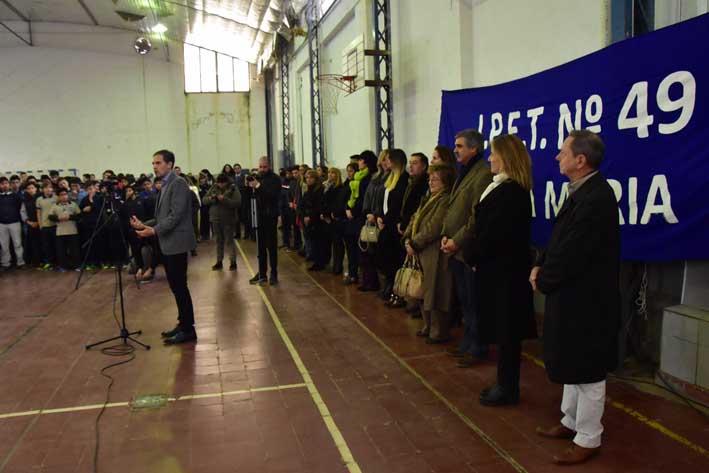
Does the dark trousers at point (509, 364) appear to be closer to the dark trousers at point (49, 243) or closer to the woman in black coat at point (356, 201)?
the woman in black coat at point (356, 201)

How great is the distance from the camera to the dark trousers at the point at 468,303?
4.41 metres

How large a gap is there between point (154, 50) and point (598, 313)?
1964 cm

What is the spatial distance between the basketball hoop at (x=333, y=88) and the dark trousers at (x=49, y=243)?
18.2ft

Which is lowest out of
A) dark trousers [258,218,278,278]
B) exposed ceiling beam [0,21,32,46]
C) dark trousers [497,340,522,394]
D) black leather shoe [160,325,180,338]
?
black leather shoe [160,325,180,338]

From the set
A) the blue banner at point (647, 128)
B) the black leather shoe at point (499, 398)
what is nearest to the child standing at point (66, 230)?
the blue banner at point (647, 128)

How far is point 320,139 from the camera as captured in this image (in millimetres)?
13922

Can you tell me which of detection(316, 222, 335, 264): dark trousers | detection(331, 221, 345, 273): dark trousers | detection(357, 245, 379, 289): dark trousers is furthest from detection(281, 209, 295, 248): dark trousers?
detection(357, 245, 379, 289): dark trousers

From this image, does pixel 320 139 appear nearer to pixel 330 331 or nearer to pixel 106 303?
pixel 106 303

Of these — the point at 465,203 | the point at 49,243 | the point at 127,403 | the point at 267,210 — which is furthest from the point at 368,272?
the point at 49,243

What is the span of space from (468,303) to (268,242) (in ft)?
12.8

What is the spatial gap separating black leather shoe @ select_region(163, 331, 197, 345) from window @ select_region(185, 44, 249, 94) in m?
16.6

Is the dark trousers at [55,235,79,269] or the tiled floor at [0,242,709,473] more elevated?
the dark trousers at [55,235,79,269]

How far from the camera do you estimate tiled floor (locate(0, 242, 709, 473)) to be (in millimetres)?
3023

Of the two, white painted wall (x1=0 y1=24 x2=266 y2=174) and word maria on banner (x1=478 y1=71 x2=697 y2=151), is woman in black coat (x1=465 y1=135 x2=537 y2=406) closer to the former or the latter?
word maria on banner (x1=478 y1=71 x2=697 y2=151)
